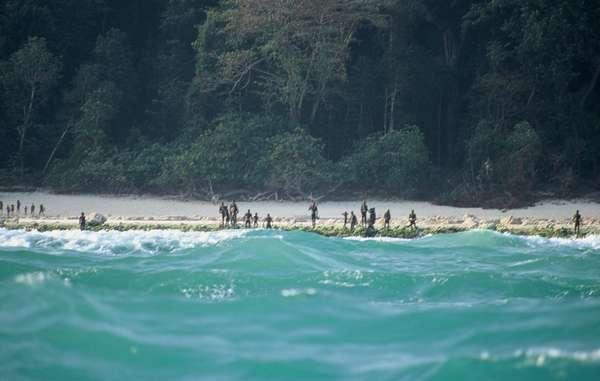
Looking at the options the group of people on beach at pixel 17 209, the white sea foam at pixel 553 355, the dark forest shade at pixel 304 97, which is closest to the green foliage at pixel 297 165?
the dark forest shade at pixel 304 97

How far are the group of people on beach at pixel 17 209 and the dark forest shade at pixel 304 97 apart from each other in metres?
2.86

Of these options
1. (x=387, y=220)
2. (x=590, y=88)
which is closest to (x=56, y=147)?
(x=387, y=220)

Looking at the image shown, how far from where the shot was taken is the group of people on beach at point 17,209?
95.1 ft

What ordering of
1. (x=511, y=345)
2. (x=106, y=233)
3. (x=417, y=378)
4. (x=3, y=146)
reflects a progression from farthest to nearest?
(x=3, y=146) → (x=106, y=233) → (x=511, y=345) → (x=417, y=378)

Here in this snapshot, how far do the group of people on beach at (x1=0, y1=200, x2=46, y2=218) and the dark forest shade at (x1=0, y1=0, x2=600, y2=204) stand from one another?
9.37 feet

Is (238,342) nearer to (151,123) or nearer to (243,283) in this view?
(243,283)

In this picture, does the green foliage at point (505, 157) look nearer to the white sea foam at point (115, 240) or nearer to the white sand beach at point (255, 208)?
the white sand beach at point (255, 208)

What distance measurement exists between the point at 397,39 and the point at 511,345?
80.6 feet

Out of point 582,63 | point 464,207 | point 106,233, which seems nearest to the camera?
point 106,233

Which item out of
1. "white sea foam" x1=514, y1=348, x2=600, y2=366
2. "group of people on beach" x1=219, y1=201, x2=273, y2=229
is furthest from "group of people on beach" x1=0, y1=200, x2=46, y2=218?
"white sea foam" x1=514, y1=348, x2=600, y2=366

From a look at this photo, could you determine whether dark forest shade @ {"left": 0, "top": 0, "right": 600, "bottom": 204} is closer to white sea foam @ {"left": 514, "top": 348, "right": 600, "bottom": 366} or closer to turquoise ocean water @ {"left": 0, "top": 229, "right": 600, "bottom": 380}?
turquoise ocean water @ {"left": 0, "top": 229, "right": 600, "bottom": 380}

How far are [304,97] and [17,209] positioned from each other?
12530mm

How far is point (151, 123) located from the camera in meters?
37.8

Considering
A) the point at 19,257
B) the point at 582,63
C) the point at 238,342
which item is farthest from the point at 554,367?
the point at 582,63
